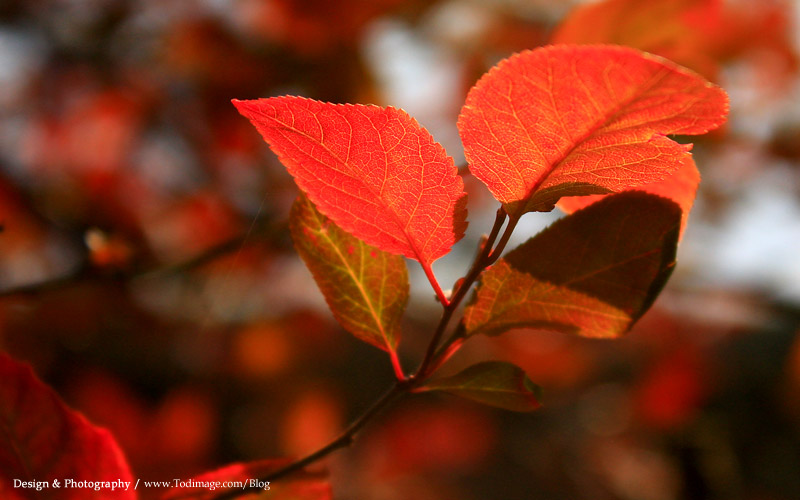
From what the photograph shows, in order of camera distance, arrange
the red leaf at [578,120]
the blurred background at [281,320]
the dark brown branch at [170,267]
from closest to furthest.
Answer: the red leaf at [578,120] → the dark brown branch at [170,267] → the blurred background at [281,320]

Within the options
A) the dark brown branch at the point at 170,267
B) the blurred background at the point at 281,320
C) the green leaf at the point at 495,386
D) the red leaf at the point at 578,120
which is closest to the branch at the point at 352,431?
the green leaf at the point at 495,386

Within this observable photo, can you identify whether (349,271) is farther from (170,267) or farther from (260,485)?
(170,267)

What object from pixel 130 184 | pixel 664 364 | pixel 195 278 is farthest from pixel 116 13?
pixel 664 364

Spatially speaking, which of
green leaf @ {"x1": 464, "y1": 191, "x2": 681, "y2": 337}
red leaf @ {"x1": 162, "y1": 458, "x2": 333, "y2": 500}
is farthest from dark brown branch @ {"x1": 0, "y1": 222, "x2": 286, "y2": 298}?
green leaf @ {"x1": 464, "y1": 191, "x2": 681, "y2": 337}

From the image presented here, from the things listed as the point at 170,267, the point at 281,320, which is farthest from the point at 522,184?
the point at 281,320

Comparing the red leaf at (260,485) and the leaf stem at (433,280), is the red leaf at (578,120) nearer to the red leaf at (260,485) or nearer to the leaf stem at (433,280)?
the leaf stem at (433,280)

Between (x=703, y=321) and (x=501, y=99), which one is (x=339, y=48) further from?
(x=703, y=321)
